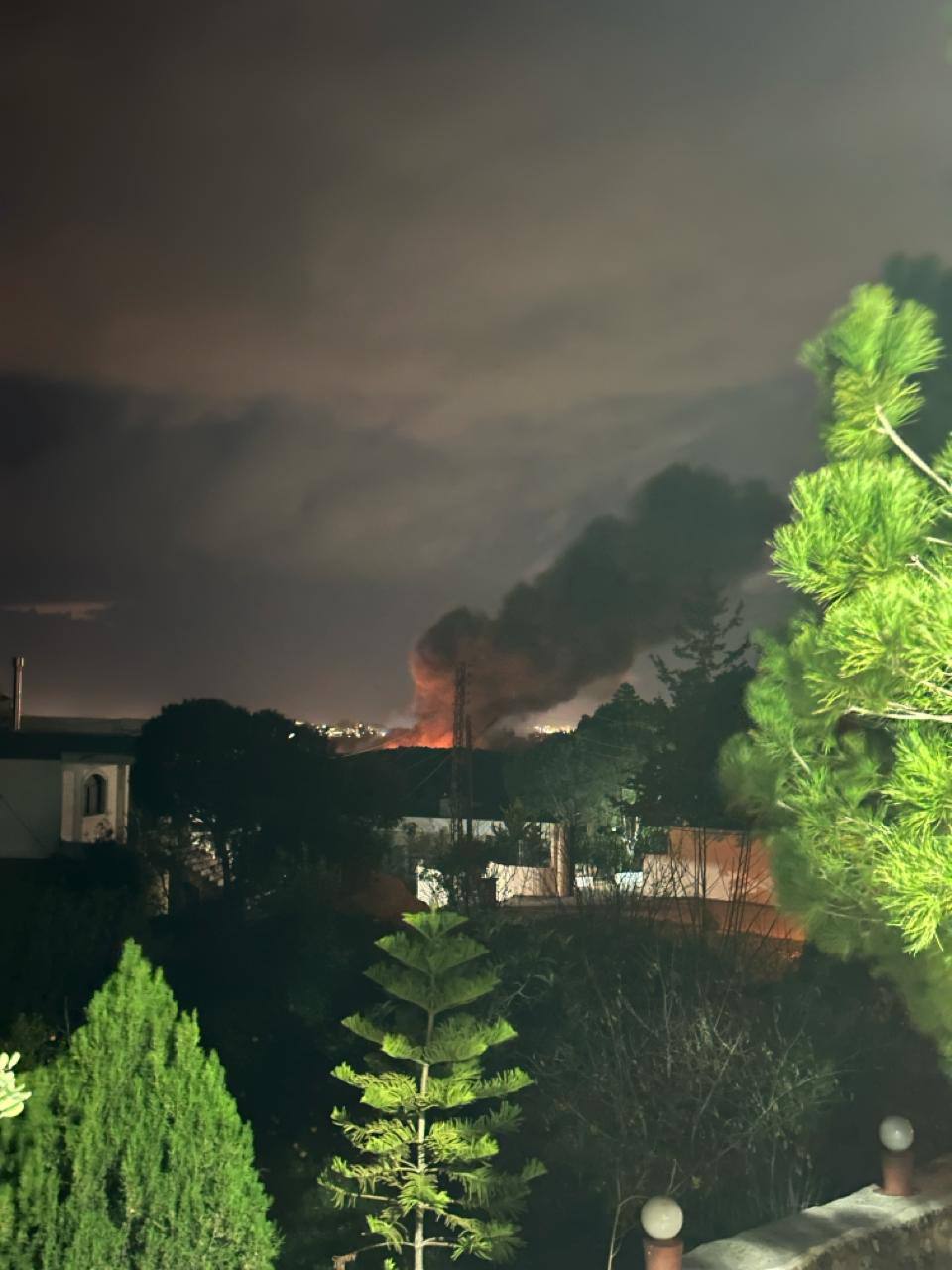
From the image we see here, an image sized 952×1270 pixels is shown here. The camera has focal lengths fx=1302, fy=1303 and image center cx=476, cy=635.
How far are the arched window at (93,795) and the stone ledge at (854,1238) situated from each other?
17.3m

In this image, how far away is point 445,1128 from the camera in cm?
645

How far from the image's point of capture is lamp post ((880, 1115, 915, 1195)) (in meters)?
5.52

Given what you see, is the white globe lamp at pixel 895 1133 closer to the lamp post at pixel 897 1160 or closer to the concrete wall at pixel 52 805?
the lamp post at pixel 897 1160

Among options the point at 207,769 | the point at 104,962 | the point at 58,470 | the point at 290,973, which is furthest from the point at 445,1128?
the point at 58,470

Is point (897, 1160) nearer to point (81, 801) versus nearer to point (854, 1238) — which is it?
point (854, 1238)

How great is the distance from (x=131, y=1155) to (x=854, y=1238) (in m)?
2.79

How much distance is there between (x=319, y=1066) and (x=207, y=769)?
29.9 feet

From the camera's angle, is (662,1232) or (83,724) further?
(83,724)

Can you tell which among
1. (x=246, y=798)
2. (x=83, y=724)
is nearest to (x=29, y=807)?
(x=246, y=798)

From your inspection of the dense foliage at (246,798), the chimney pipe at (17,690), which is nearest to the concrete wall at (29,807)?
the dense foliage at (246,798)

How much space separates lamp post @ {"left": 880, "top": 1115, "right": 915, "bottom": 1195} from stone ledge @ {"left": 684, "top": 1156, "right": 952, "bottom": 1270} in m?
0.04

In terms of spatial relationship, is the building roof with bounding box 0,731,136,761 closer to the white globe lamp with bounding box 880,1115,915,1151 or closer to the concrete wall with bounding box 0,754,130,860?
the concrete wall with bounding box 0,754,130,860

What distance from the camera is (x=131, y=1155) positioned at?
459cm

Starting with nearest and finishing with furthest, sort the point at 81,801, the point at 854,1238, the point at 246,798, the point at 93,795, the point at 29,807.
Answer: the point at 854,1238 → the point at 246,798 → the point at 81,801 → the point at 93,795 → the point at 29,807
